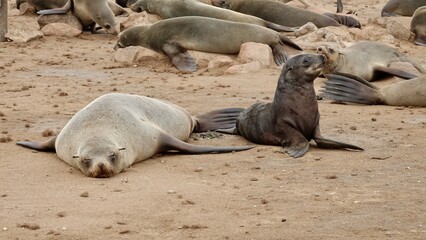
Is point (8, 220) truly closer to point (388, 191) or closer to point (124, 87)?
point (388, 191)

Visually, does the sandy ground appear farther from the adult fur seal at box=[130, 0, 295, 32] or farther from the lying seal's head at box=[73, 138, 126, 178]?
the adult fur seal at box=[130, 0, 295, 32]

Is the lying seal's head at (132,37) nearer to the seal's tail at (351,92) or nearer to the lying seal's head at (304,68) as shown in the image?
the seal's tail at (351,92)

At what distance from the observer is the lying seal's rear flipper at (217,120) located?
772 cm

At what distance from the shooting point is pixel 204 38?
11.5 metres

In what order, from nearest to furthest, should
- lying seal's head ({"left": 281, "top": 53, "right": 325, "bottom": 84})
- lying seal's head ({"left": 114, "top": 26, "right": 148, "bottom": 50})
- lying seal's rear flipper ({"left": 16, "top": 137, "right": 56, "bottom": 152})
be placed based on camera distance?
lying seal's rear flipper ({"left": 16, "top": 137, "right": 56, "bottom": 152}), lying seal's head ({"left": 281, "top": 53, "right": 325, "bottom": 84}), lying seal's head ({"left": 114, "top": 26, "right": 148, "bottom": 50})

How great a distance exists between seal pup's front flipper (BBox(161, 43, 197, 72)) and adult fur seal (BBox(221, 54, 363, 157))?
3805 millimetres

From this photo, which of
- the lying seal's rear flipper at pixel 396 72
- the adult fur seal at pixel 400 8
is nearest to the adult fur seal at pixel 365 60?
the lying seal's rear flipper at pixel 396 72

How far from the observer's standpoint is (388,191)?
5.57 m

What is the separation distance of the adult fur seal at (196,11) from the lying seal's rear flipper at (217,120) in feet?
17.0

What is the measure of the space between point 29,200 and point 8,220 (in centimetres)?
47

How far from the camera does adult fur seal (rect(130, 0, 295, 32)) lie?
13023 millimetres

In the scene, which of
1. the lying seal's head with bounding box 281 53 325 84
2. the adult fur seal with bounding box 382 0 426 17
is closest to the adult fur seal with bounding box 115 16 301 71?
the lying seal's head with bounding box 281 53 325 84

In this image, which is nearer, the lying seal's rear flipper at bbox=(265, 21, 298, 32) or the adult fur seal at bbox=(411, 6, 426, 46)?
the lying seal's rear flipper at bbox=(265, 21, 298, 32)

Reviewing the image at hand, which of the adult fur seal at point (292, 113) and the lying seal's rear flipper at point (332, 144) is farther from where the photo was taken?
the adult fur seal at point (292, 113)
